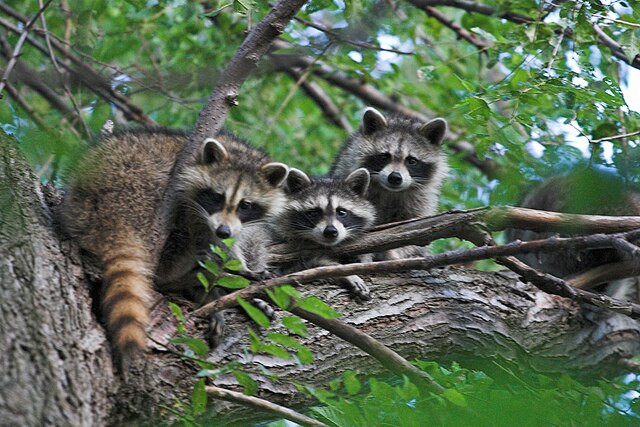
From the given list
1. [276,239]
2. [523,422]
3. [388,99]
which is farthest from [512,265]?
[388,99]

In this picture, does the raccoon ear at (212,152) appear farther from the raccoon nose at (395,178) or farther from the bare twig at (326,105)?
the bare twig at (326,105)

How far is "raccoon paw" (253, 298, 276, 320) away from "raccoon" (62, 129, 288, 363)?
0.25m

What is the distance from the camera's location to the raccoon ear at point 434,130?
5.22 m

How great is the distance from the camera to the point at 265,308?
3.33 meters

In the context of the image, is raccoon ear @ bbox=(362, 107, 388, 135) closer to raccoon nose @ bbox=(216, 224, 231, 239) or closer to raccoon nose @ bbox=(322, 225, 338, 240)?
raccoon nose @ bbox=(322, 225, 338, 240)

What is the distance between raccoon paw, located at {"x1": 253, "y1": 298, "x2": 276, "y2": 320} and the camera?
3307 millimetres

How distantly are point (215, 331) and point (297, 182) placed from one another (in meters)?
1.71

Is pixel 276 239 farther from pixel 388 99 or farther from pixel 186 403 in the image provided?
pixel 388 99

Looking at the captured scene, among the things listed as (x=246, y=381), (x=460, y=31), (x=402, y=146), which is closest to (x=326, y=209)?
(x=402, y=146)

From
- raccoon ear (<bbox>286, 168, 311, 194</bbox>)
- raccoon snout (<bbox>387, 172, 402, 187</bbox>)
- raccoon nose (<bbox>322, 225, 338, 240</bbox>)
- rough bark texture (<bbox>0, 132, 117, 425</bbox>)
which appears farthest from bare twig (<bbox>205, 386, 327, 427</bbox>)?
raccoon snout (<bbox>387, 172, 402, 187</bbox>)

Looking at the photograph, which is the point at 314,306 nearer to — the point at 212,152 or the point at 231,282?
the point at 231,282

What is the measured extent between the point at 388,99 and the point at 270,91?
3.73 ft

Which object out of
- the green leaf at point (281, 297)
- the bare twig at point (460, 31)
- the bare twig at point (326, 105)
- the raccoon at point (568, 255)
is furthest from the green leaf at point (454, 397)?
the bare twig at point (326, 105)

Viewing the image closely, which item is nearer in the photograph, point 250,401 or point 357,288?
point 250,401
